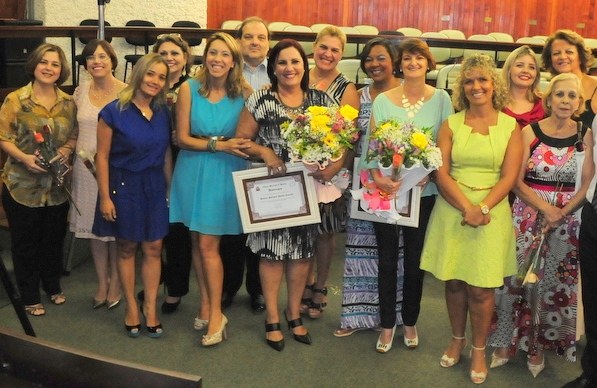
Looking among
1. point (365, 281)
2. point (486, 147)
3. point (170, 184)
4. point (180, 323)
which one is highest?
point (486, 147)

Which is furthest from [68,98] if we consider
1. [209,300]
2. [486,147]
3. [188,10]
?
[188,10]

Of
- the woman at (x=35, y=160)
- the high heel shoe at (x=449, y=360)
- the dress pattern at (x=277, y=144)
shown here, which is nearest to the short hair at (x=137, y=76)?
the dress pattern at (x=277, y=144)

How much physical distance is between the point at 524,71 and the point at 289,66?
3.78ft

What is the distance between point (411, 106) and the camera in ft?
11.3

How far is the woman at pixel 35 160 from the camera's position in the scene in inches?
155

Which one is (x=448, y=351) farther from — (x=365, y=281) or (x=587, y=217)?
(x=587, y=217)

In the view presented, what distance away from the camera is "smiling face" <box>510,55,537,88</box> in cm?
355

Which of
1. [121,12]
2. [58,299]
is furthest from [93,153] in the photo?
[121,12]

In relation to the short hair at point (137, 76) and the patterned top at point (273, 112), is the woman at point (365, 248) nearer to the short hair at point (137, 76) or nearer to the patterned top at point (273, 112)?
the patterned top at point (273, 112)

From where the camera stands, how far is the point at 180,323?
159 inches

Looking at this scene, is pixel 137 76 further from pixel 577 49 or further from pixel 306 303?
pixel 577 49

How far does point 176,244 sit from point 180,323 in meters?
0.45

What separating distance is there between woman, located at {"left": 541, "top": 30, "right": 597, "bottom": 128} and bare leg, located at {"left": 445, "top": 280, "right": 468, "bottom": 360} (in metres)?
1.28

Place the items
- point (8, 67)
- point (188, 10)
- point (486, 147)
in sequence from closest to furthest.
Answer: point (486, 147)
point (8, 67)
point (188, 10)
